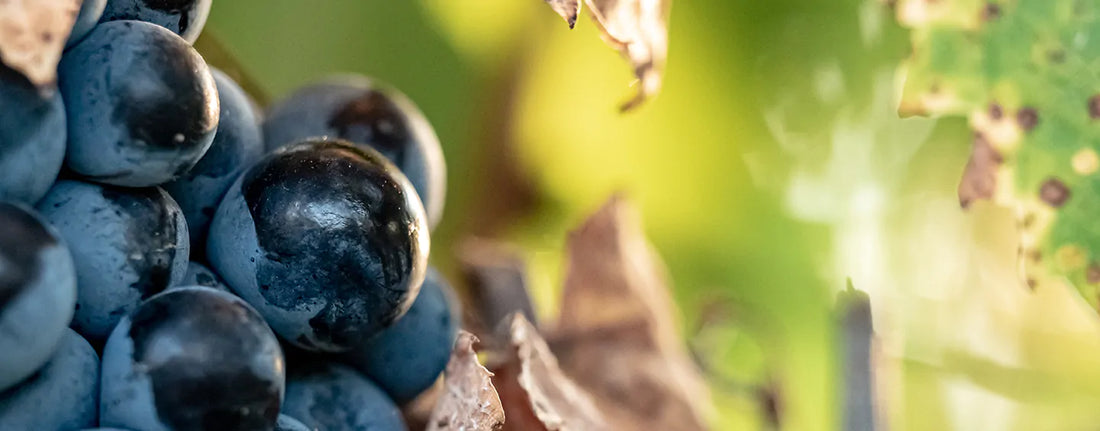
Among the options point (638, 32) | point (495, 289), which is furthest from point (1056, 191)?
point (495, 289)

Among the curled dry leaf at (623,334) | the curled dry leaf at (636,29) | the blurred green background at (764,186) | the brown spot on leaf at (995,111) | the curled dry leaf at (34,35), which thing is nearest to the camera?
the curled dry leaf at (34,35)

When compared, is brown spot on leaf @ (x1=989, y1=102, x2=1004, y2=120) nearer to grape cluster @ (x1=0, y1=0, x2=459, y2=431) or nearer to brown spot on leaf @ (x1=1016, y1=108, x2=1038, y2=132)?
brown spot on leaf @ (x1=1016, y1=108, x2=1038, y2=132)

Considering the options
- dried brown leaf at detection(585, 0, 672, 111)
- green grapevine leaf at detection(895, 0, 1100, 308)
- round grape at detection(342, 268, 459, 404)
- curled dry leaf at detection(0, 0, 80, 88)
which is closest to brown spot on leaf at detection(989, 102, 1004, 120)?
green grapevine leaf at detection(895, 0, 1100, 308)

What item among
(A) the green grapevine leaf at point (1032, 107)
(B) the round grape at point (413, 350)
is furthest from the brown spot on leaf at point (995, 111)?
(B) the round grape at point (413, 350)

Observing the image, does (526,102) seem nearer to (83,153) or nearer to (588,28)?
(588,28)

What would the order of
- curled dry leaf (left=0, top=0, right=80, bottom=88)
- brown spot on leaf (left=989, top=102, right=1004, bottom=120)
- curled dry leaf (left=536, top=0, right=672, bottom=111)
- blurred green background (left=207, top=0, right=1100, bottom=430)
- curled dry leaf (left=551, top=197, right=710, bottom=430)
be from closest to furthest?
curled dry leaf (left=0, top=0, right=80, bottom=88)
curled dry leaf (left=536, top=0, right=672, bottom=111)
brown spot on leaf (left=989, top=102, right=1004, bottom=120)
curled dry leaf (left=551, top=197, right=710, bottom=430)
blurred green background (left=207, top=0, right=1100, bottom=430)

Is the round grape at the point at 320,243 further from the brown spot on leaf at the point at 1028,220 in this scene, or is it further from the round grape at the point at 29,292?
the brown spot on leaf at the point at 1028,220

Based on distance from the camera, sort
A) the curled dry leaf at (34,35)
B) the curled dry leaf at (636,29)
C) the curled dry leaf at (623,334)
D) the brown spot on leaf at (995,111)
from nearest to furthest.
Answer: the curled dry leaf at (34,35) → the curled dry leaf at (636,29) → the brown spot on leaf at (995,111) → the curled dry leaf at (623,334)
